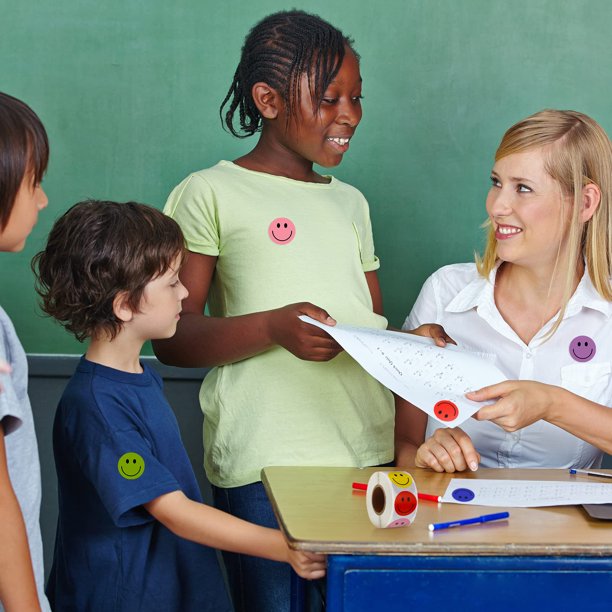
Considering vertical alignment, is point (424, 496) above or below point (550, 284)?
below

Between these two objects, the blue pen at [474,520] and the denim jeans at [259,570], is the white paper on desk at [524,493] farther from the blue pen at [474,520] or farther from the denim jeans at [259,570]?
the denim jeans at [259,570]

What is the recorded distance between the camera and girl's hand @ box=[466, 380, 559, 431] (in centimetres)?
161

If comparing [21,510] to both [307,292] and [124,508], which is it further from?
[307,292]

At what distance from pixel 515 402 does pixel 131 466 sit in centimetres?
66

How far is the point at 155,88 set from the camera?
245 cm

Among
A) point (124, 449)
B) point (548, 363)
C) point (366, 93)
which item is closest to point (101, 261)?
point (124, 449)

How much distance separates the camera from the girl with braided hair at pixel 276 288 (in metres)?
1.76

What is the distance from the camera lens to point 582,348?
200 cm

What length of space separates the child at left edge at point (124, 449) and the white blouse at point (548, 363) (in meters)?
0.68

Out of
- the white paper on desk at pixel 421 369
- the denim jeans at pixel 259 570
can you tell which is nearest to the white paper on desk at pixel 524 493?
the white paper on desk at pixel 421 369

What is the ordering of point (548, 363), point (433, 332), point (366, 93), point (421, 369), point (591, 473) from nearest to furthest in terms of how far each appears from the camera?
point (421, 369)
point (591, 473)
point (433, 332)
point (548, 363)
point (366, 93)

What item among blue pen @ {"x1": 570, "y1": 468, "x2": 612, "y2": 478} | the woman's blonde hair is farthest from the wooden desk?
the woman's blonde hair

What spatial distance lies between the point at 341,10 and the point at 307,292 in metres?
1.00

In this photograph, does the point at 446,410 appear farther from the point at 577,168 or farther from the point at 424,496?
the point at 577,168
